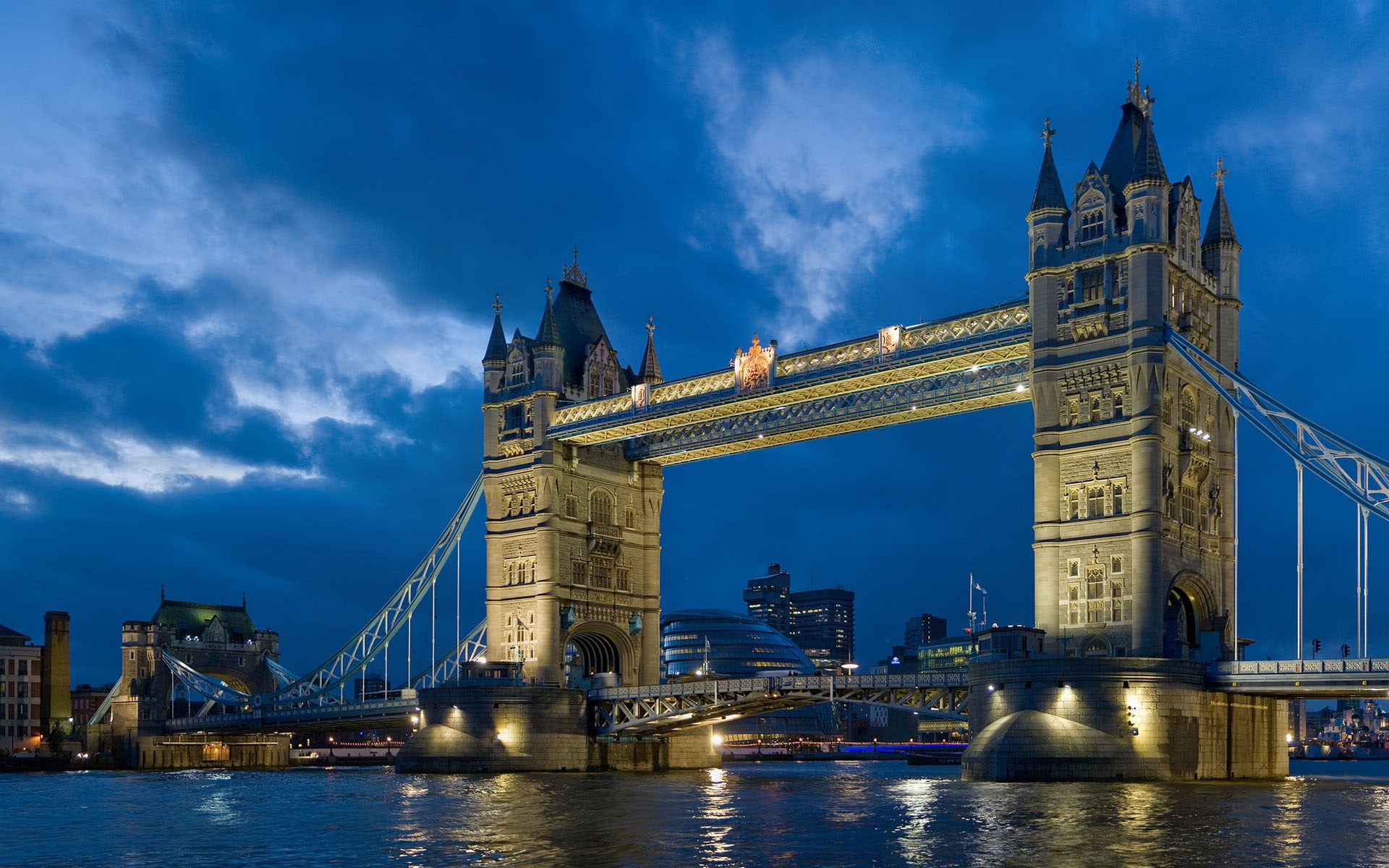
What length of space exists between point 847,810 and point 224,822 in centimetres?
2024

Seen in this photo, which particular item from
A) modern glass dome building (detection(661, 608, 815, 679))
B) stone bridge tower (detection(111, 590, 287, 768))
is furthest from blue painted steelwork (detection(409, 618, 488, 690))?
modern glass dome building (detection(661, 608, 815, 679))

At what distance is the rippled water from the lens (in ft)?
111

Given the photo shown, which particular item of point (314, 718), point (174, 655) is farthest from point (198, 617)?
point (314, 718)

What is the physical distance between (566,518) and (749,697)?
17.1 metres

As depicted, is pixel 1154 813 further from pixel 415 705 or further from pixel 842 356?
pixel 415 705

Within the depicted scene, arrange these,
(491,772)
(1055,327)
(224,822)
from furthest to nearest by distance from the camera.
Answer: (491,772) → (1055,327) → (224,822)

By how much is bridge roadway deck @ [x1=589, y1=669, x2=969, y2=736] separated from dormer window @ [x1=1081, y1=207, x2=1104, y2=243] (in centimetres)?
2004

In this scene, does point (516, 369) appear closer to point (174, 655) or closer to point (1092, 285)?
point (1092, 285)

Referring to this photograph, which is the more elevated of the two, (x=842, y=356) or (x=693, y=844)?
(x=842, y=356)

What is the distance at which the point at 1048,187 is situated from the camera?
6669cm

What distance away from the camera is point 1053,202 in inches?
2603

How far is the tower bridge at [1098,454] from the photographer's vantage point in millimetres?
58438

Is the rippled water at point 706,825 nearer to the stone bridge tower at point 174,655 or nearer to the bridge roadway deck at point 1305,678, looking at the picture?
the bridge roadway deck at point 1305,678

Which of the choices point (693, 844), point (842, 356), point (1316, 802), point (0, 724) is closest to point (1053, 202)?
point (842, 356)
